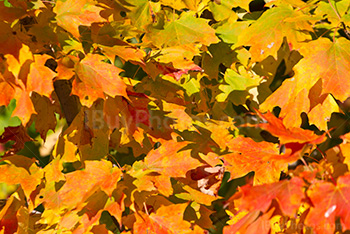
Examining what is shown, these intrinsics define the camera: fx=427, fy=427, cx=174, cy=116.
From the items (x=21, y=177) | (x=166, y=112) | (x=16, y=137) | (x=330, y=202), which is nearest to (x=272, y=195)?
(x=330, y=202)

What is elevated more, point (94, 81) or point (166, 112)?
point (94, 81)

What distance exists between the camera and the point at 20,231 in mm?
1297

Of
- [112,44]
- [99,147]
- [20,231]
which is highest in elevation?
[112,44]

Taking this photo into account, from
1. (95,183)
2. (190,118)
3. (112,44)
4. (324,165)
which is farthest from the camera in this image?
(190,118)

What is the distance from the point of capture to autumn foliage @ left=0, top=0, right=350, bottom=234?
3.14 feet

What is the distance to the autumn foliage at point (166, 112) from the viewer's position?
96 centimetres

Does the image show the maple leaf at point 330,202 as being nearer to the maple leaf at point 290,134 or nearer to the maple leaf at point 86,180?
the maple leaf at point 290,134

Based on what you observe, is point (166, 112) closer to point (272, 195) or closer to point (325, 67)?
point (325, 67)

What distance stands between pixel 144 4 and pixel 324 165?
0.89 meters

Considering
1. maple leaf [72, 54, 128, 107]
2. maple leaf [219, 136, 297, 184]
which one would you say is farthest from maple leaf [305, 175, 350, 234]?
maple leaf [72, 54, 128, 107]

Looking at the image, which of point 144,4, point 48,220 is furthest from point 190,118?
point 48,220

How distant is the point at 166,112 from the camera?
4.65 ft

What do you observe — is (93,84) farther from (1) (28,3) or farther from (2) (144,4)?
(2) (144,4)

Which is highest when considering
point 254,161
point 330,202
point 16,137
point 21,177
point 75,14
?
point 75,14
